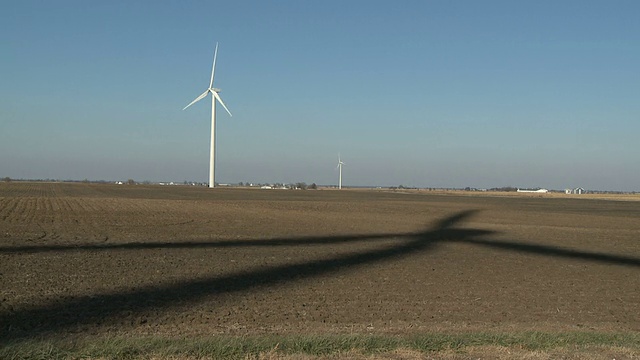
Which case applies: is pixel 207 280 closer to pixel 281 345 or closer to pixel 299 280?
pixel 299 280

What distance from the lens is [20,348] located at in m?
8.75

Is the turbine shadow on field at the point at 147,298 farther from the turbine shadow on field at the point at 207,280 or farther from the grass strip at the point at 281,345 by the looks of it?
the grass strip at the point at 281,345

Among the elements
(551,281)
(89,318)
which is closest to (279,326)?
(89,318)

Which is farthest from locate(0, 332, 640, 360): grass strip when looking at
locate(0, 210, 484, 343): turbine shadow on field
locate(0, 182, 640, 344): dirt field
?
locate(0, 210, 484, 343): turbine shadow on field

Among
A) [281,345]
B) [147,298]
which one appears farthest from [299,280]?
[281,345]

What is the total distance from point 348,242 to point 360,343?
783 inches

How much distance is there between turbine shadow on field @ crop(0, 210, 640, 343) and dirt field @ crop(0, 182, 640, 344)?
43 mm

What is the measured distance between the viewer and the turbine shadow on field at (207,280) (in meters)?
11.4

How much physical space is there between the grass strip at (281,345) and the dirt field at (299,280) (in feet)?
3.00

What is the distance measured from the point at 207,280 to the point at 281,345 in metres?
7.85

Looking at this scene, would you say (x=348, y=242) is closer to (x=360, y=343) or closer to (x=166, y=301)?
(x=166, y=301)

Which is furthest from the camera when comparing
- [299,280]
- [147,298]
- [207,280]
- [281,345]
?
[299,280]

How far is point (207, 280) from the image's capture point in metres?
17.0

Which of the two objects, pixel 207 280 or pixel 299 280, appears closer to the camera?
pixel 207 280
